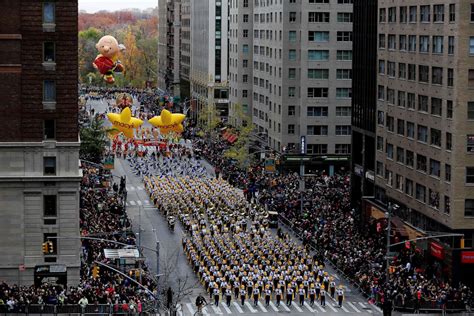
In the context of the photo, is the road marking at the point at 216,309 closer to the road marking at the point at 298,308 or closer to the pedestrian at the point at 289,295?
the pedestrian at the point at 289,295

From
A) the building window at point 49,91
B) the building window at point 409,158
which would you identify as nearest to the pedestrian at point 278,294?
the building window at point 409,158

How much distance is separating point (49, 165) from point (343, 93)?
6890cm

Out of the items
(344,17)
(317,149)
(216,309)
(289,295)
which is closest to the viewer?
(216,309)

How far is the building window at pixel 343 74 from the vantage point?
13750 cm

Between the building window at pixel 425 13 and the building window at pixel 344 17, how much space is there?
49.6 meters

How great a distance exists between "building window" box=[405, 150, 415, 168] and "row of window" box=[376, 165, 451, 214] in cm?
121

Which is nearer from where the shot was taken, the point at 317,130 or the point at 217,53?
the point at 317,130

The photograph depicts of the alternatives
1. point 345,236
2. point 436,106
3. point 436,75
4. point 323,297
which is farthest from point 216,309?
point 436,75

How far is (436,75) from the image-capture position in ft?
273

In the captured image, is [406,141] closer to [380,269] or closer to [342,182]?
[380,269]

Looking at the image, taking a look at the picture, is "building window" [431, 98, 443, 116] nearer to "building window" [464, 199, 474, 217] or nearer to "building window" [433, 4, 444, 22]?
"building window" [433, 4, 444, 22]

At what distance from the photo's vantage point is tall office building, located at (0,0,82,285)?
7312 cm

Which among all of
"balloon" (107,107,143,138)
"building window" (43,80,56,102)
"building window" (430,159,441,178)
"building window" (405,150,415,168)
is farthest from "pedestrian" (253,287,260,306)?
"balloon" (107,107,143,138)

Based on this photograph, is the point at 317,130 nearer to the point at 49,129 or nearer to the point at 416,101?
the point at 416,101
